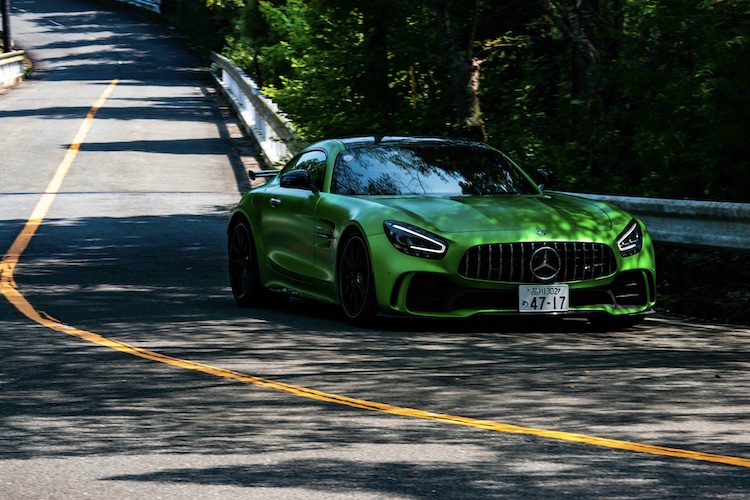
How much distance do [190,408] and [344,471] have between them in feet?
5.49

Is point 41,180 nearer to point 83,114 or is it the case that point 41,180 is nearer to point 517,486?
point 83,114

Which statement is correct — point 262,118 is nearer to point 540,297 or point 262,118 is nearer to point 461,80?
point 461,80

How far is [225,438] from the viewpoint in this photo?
21.5 ft

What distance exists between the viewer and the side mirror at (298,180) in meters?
11.3

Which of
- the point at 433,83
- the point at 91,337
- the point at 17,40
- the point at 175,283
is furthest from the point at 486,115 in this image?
the point at 17,40

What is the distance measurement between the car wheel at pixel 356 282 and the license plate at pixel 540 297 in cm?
106

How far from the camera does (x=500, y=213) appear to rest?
1030 centimetres

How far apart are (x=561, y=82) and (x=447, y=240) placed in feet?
44.5

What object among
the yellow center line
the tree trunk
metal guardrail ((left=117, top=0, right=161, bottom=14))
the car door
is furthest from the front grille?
metal guardrail ((left=117, top=0, right=161, bottom=14))

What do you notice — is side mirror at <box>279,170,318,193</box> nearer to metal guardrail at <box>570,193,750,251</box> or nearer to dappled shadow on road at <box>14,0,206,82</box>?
metal guardrail at <box>570,193,750,251</box>

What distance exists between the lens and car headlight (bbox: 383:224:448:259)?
9.98 m

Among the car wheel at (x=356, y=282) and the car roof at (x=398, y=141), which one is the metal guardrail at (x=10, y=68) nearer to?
the car roof at (x=398, y=141)

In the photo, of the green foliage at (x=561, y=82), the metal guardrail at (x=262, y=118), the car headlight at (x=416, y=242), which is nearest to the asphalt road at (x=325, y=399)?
the car headlight at (x=416, y=242)

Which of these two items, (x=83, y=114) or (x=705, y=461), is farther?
(x=83, y=114)
